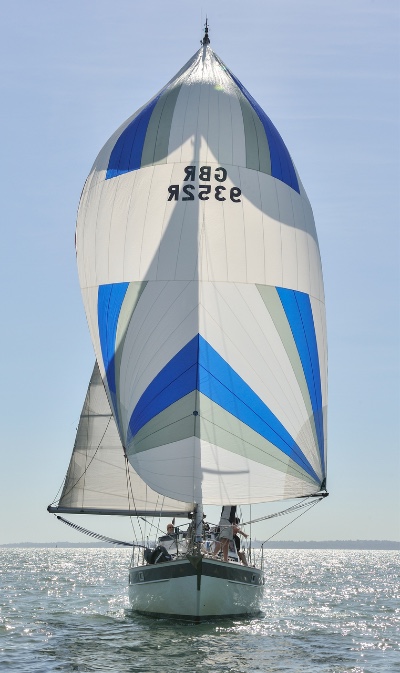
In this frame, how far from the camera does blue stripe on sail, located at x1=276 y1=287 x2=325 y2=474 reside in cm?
1973

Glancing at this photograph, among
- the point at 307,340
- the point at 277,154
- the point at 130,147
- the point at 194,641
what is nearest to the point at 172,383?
the point at 307,340

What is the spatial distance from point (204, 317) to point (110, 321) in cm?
228

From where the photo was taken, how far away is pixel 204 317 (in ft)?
62.0

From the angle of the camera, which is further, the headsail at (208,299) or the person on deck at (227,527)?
the person on deck at (227,527)

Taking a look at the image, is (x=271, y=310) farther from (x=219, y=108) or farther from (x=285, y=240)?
(x=219, y=108)

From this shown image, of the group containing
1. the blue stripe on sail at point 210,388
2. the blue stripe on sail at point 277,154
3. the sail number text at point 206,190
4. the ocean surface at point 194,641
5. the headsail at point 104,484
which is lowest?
the ocean surface at point 194,641

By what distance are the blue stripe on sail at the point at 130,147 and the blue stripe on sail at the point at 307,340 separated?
13.4 feet

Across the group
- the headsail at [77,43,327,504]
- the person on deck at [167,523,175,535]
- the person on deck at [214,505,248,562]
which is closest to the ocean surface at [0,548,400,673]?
the person on deck at [214,505,248,562]

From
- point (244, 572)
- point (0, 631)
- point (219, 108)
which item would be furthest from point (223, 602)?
point (219, 108)

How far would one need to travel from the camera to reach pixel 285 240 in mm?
19953

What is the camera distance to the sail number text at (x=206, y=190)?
19719mm

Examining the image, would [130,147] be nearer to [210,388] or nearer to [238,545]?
[210,388]

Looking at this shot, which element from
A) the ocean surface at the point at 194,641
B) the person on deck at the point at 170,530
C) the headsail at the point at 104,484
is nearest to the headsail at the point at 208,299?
the ocean surface at the point at 194,641

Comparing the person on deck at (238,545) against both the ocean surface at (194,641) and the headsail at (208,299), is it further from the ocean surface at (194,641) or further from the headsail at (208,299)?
the headsail at (208,299)
